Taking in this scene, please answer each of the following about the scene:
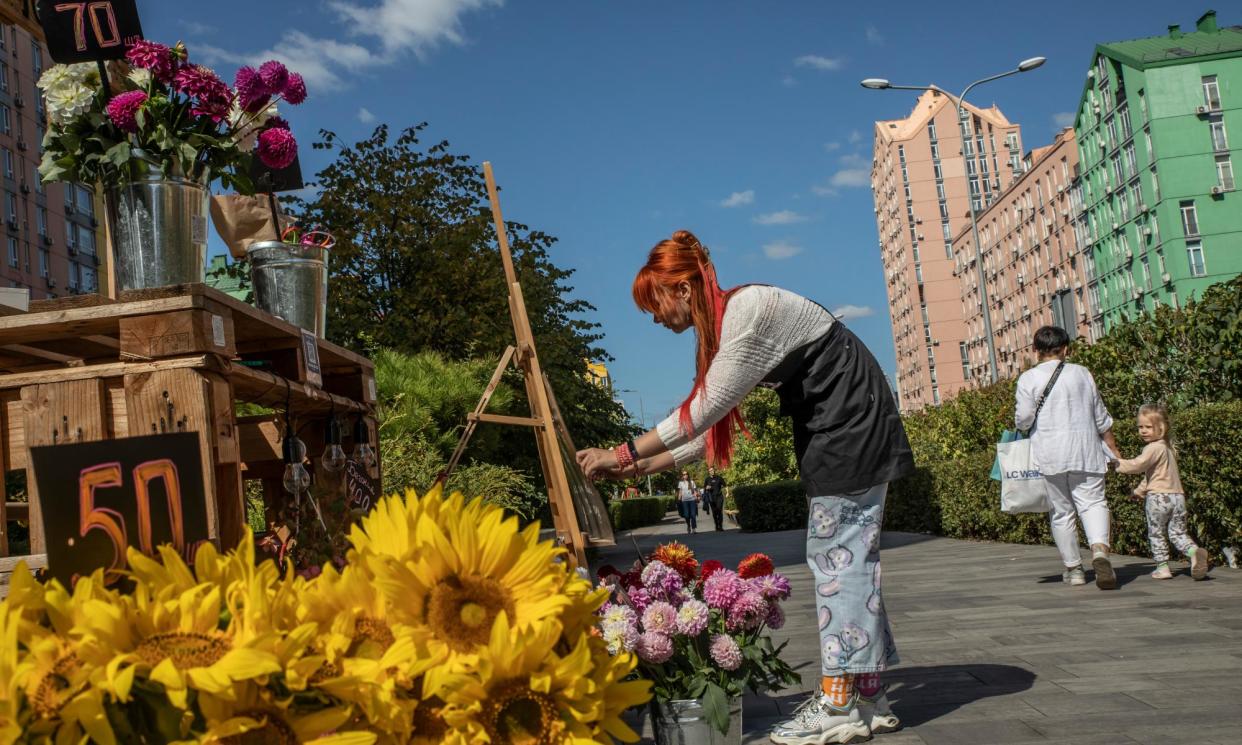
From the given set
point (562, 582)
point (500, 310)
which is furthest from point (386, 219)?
point (562, 582)

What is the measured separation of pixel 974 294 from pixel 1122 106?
4802 cm

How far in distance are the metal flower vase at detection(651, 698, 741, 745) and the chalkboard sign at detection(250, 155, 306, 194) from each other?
2068 mm

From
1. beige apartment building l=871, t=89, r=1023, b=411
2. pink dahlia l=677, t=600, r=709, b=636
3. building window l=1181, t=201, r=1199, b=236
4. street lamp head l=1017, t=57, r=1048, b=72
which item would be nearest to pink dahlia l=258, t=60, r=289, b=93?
pink dahlia l=677, t=600, r=709, b=636

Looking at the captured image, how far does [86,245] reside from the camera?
62.4 metres

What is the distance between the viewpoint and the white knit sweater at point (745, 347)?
351cm

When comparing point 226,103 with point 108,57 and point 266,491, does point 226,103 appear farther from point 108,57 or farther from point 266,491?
point 266,491

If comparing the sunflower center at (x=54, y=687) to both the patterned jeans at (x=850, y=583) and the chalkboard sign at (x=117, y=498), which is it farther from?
the patterned jeans at (x=850, y=583)

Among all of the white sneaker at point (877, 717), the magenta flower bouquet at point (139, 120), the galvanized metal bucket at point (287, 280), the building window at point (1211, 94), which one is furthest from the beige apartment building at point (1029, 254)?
the magenta flower bouquet at point (139, 120)

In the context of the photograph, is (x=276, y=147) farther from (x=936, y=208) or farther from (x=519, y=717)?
(x=936, y=208)

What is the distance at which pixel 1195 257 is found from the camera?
209 feet

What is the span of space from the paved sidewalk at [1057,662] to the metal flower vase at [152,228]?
8.48 ft

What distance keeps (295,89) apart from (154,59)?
0.46 m

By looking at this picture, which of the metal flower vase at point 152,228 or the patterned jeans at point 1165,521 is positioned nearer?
the metal flower vase at point 152,228

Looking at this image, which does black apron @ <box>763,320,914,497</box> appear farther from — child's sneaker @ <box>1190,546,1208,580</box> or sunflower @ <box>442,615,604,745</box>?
child's sneaker @ <box>1190,546,1208,580</box>
